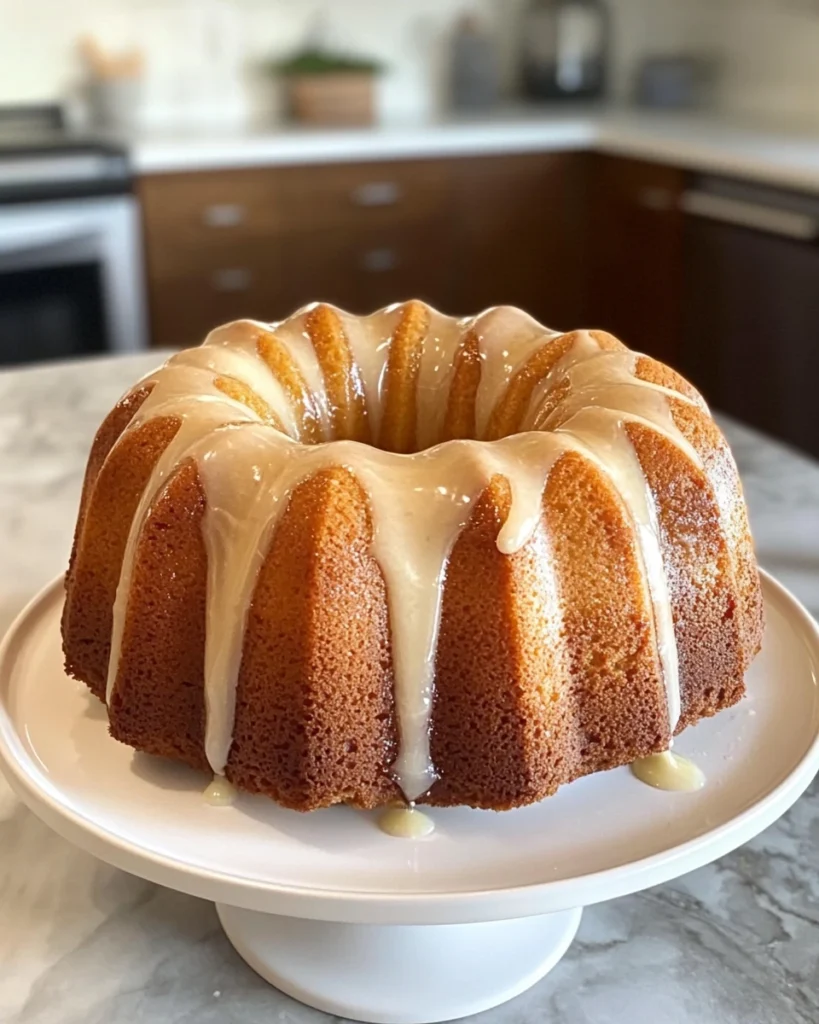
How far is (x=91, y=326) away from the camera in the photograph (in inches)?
105

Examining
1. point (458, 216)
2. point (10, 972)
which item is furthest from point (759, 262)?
point (10, 972)

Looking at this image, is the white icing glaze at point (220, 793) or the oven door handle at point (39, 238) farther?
the oven door handle at point (39, 238)

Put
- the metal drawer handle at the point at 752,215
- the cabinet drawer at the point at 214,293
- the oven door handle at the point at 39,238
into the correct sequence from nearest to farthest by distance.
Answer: the metal drawer handle at the point at 752,215 < the oven door handle at the point at 39,238 < the cabinet drawer at the point at 214,293

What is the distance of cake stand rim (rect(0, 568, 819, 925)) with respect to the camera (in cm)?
54

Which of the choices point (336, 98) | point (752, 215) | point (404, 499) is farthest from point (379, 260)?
Answer: point (404, 499)

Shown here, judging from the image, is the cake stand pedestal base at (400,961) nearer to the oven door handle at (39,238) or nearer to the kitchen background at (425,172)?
the kitchen background at (425,172)

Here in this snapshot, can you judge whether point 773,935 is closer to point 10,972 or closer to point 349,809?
point 349,809

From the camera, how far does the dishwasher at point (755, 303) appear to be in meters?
2.37

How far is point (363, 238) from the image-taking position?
293 centimetres

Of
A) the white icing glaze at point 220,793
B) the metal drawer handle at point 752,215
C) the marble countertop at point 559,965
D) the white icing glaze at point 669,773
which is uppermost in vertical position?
the white icing glaze at point 669,773

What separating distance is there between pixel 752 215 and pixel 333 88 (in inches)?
50.3

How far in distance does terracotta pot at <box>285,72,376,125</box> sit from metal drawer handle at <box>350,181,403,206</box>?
1.06 feet

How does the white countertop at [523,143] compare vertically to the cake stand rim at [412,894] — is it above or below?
above

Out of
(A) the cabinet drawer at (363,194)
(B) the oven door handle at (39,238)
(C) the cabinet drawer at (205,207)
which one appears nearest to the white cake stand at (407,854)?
(B) the oven door handle at (39,238)
